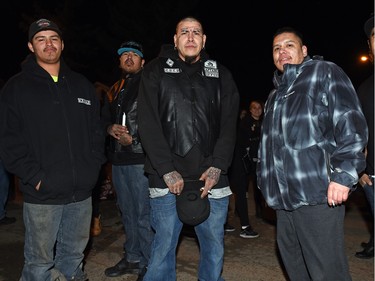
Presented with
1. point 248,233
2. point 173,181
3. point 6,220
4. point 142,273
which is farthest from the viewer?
point 6,220

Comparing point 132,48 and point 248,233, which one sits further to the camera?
point 248,233

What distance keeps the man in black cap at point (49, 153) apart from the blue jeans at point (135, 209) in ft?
1.95

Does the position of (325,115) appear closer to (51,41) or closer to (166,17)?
(51,41)

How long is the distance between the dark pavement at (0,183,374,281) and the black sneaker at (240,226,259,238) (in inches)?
2.8

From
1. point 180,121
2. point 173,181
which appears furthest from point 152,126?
point 173,181

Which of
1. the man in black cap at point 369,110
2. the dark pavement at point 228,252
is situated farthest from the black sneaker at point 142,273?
the man in black cap at point 369,110

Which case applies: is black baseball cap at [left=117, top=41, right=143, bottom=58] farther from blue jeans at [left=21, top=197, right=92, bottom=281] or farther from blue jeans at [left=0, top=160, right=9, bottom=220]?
blue jeans at [left=0, top=160, right=9, bottom=220]

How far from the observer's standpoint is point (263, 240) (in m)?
5.73

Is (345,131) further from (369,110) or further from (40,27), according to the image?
(40,27)

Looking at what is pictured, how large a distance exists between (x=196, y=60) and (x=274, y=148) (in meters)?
1.02

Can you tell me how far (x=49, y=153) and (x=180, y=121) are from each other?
1.15m

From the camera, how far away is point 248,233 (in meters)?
5.91

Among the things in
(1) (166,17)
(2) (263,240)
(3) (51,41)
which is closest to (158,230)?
(3) (51,41)

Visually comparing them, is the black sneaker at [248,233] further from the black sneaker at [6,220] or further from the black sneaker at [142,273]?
the black sneaker at [6,220]
